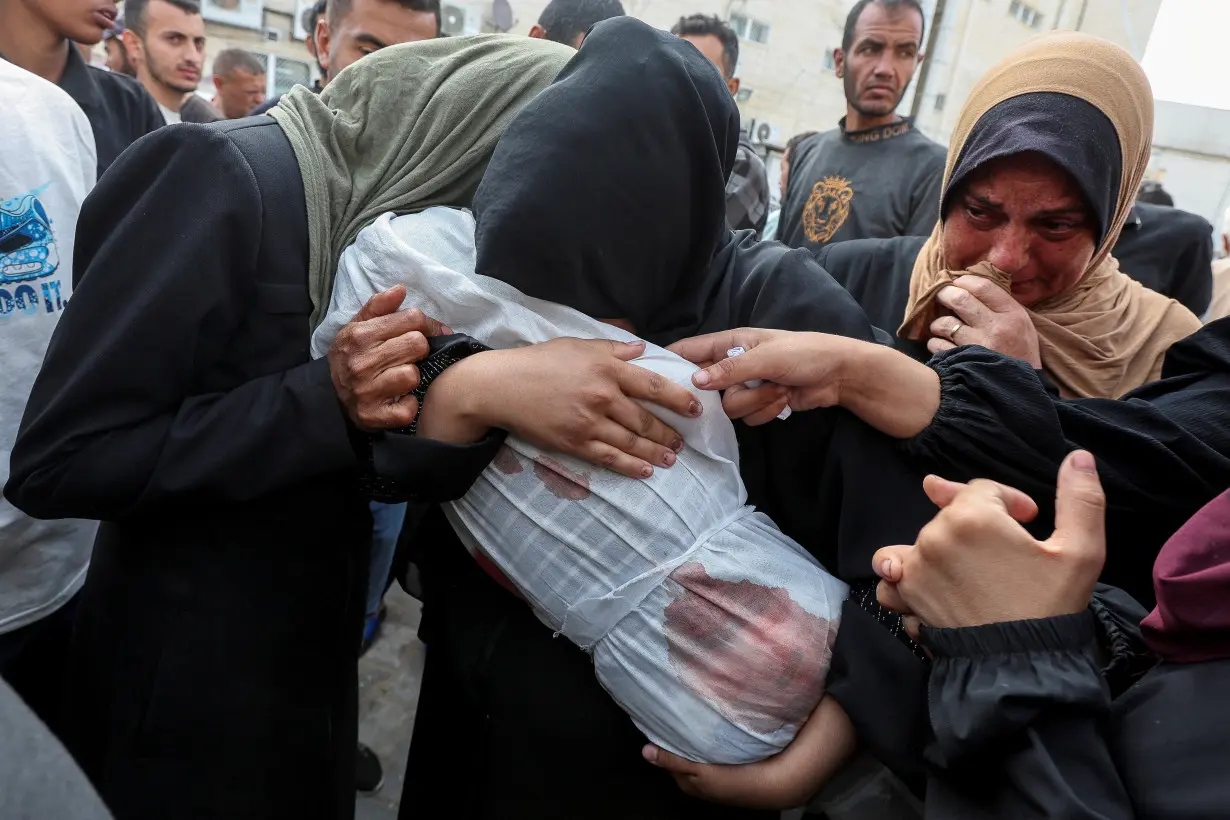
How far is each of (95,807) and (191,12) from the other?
5.41 metres

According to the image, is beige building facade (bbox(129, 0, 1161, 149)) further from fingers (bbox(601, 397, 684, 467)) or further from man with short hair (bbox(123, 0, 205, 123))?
fingers (bbox(601, 397, 684, 467))

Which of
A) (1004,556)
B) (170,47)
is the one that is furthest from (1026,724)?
(170,47)

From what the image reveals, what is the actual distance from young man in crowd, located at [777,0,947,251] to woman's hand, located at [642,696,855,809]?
8.27ft

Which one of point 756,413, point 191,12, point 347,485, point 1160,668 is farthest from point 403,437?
point 191,12

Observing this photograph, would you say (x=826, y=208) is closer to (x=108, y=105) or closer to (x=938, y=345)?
(x=938, y=345)

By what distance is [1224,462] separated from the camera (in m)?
1.14

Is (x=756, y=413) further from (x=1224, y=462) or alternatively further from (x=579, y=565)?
(x=1224, y=462)

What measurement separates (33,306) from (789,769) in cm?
167

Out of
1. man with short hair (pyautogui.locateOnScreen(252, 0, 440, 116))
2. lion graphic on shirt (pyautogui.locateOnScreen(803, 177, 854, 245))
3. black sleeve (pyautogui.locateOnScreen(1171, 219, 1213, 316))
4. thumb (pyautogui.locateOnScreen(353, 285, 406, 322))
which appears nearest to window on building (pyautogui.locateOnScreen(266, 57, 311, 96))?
lion graphic on shirt (pyautogui.locateOnScreen(803, 177, 854, 245))

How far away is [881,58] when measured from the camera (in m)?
3.60

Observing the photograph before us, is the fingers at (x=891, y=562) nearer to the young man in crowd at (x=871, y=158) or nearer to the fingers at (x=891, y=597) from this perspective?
the fingers at (x=891, y=597)

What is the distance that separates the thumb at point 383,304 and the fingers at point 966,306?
1041 millimetres

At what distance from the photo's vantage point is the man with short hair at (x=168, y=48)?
4516mm

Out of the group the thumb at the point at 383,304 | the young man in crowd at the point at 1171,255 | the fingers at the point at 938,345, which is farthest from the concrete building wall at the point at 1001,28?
the thumb at the point at 383,304
